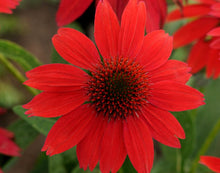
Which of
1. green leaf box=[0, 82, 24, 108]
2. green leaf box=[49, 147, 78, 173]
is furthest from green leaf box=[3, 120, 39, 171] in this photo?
green leaf box=[0, 82, 24, 108]

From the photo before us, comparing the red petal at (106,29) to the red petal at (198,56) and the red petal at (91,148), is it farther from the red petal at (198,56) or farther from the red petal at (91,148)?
the red petal at (198,56)

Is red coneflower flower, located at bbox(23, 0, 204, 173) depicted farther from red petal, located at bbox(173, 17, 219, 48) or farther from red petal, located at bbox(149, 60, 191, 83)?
red petal, located at bbox(173, 17, 219, 48)

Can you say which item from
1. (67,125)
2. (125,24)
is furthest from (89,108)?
(125,24)

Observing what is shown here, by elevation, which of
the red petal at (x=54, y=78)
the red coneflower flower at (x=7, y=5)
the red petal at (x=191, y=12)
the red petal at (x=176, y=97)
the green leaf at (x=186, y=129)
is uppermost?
the red coneflower flower at (x=7, y=5)

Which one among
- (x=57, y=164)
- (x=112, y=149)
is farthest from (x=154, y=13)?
(x=57, y=164)

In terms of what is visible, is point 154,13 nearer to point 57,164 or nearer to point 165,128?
point 165,128

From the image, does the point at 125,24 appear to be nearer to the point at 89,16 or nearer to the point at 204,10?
the point at 89,16

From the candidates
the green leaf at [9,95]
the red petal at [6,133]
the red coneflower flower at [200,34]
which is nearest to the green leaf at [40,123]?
the red petal at [6,133]
